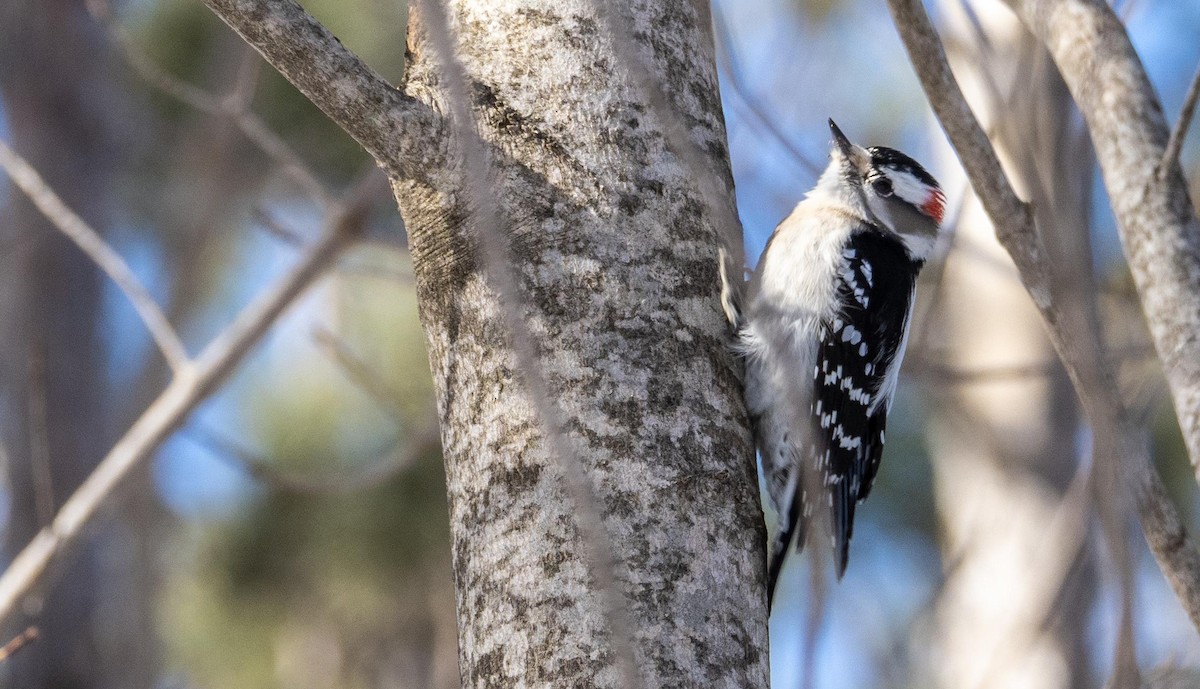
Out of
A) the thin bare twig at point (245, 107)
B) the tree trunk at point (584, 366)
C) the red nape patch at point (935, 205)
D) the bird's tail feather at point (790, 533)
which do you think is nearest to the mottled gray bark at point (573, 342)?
the tree trunk at point (584, 366)

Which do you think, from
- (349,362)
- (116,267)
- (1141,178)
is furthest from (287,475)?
(1141,178)

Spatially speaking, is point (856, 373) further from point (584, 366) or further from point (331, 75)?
point (331, 75)

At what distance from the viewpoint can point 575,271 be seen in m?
1.74

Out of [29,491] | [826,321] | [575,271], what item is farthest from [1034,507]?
[29,491]

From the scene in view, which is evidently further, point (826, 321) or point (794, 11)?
point (826, 321)

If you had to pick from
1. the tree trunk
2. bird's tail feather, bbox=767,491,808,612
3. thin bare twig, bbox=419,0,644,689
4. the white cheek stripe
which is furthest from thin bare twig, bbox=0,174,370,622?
thin bare twig, bbox=419,0,644,689

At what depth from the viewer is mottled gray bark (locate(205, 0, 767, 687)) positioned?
→ 1547 millimetres

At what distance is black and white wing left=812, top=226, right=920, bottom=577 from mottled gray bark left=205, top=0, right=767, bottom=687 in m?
1.14

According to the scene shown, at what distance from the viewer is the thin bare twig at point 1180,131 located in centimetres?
152

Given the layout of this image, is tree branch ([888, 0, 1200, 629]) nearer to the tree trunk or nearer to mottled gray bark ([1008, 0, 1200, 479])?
mottled gray bark ([1008, 0, 1200, 479])

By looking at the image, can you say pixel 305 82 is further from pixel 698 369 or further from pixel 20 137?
pixel 20 137

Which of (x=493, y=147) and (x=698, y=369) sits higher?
(x=493, y=147)

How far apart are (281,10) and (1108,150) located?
4.13 feet

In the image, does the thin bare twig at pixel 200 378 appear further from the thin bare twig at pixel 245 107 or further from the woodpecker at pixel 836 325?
the woodpecker at pixel 836 325
